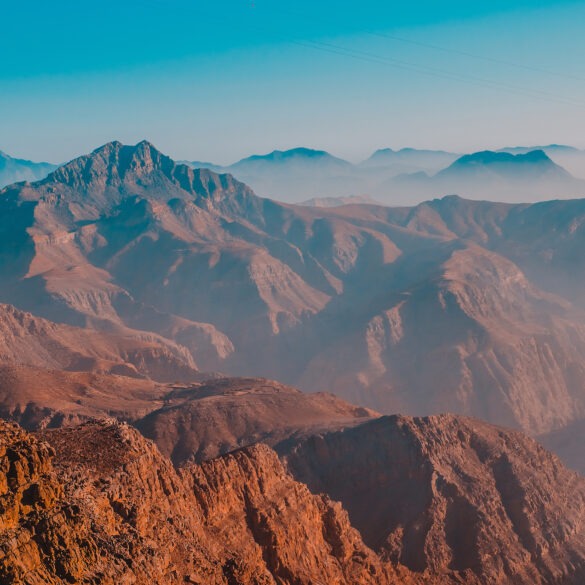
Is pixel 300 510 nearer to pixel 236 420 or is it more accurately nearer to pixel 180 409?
pixel 236 420

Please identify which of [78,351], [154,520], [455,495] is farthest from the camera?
[78,351]

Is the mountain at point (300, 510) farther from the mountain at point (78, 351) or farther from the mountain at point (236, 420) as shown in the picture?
the mountain at point (78, 351)

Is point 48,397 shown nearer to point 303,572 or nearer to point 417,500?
point 417,500

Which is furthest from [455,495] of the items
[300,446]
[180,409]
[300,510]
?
[180,409]

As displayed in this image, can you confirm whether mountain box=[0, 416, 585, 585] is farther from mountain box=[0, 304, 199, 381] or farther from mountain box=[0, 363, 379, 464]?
mountain box=[0, 304, 199, 381]

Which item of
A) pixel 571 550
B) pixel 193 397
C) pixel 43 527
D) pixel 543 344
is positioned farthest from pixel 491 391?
pixel 43 527

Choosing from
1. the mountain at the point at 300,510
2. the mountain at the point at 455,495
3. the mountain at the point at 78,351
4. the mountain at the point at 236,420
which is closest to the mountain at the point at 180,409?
the mountain at the point at 236,420
